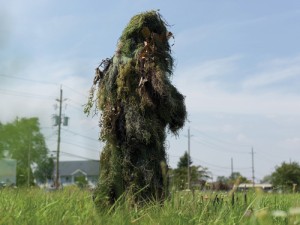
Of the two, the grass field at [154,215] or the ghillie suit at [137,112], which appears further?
the ghillie suit at [137,112]

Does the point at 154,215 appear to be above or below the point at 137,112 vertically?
below

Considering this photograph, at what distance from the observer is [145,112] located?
6.18 metres

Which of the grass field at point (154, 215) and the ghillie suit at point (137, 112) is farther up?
the ghillie suit at point (137, 112)

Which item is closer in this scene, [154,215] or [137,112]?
[154,215]

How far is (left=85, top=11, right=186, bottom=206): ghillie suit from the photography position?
19.9 feet

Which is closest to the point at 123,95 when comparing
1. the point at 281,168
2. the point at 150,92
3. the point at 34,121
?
the point at 150,92

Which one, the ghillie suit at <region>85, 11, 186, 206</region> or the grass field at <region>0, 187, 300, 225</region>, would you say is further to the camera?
the ghillie suit at <region>85, 11, 186, 206</region>

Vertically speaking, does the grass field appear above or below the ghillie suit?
below

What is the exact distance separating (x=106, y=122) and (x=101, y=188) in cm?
81

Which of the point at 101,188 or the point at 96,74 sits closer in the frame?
the point at 101,188

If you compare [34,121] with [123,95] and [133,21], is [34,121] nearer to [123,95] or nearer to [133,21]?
[123,95]

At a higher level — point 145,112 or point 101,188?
point 145,112

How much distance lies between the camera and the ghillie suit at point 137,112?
6074 mm

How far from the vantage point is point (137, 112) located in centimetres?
615
